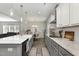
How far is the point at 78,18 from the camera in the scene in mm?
2281

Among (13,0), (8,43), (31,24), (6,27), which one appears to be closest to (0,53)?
(8,43)

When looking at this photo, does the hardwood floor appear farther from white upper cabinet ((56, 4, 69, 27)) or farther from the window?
the window

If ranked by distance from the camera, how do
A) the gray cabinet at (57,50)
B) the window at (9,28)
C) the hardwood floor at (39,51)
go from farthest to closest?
the window at (9,28)
the hardwood floor at (39,51)
the gray cabinet at (57,50)

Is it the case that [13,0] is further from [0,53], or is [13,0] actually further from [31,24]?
[31,24]

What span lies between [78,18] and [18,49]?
1513 millimetres

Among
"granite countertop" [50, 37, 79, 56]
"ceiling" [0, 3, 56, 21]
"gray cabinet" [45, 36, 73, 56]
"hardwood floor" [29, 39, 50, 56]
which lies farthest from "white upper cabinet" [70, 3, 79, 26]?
"hardwood floor" [29, 39, 50, 56]

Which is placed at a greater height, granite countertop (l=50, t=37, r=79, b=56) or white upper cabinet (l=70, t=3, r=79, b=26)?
white upper cabinet (l=70, t=3, r=79, b=26)

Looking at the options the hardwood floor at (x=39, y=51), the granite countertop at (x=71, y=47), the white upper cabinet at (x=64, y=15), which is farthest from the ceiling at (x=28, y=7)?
the granite countertop at (x=71, y=47)

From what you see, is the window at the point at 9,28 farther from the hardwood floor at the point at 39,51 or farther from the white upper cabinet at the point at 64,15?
the white upper cabinet at the point at 64,15

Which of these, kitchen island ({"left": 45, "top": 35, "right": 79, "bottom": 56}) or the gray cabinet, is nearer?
kitchen island ({"left": 45, "top": 35, "right": 79, "bottom": 56})

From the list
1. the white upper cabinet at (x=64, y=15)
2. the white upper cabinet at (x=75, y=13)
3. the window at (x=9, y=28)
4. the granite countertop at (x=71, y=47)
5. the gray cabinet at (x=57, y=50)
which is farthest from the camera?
the window at (x=9, y=28)

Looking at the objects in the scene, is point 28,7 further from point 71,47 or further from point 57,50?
point 71,47

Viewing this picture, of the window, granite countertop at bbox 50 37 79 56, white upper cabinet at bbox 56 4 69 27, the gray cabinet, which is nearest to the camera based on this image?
granite countertop at bbox 50 37 79 56

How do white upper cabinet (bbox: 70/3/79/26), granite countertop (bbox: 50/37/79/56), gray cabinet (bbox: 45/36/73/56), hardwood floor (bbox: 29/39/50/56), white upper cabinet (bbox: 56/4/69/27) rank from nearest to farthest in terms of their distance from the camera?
granite countertop (bbox: 50/37/79/56)
gray cabinet (bbox: 45/36/73/56)
white upper cabinet (bbox: 70/3/79/26)
white upper cabinet (bbox: 56/4/69/27)
hardwood floor (bbox: 29/39/50/56)
